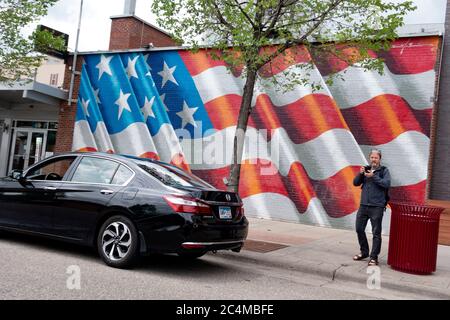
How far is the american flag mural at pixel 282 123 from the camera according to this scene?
1127cm

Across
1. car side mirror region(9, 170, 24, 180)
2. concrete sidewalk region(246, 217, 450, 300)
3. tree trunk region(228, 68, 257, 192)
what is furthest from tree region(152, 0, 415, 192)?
car side mirror region(9, 170, 24, 180)

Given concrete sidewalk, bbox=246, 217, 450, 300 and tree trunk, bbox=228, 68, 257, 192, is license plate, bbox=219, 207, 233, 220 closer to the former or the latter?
concrete sidewalk, bbox=246, 217, 450, 300

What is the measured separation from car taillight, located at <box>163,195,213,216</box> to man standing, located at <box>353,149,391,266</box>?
2.85 meters

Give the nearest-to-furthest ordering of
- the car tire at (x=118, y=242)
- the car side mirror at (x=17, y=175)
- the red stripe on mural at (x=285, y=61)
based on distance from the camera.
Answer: the car tire at (x=118, y=242), the car side mirror at (x=17, y=175), the red stripe on mural at (x=285, y=61)

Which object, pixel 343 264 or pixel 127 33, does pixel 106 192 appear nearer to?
pixel 343 264

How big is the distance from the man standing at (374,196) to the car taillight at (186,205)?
112 inches

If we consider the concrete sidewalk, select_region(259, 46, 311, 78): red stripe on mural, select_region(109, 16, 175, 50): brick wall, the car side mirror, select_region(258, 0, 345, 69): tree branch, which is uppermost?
select_region(109, 16, 175, 50): brick wall

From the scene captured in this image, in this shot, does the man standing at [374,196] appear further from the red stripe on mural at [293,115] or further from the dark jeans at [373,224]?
the red stripe on mural at [293,115]

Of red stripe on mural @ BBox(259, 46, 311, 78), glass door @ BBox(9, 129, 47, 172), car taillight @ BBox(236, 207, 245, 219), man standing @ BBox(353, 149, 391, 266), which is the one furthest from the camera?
glass door @ BBox(9, 129, 47, 172)

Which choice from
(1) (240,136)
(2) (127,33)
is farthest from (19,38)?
(1) (240,136)

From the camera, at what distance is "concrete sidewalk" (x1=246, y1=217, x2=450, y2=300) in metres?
6.04

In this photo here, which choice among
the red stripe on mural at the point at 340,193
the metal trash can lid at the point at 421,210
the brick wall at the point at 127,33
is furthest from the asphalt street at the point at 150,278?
the brick wall at the point at 127,33

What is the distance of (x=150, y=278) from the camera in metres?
A: 5.66

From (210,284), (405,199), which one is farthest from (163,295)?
(405,199)
